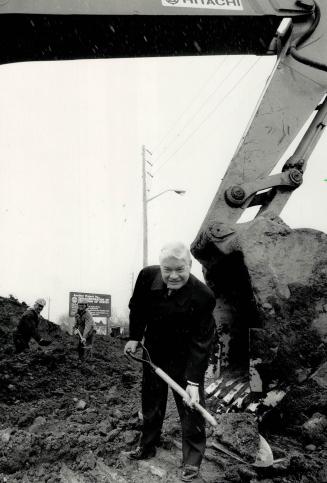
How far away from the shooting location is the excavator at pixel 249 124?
10.9 ft

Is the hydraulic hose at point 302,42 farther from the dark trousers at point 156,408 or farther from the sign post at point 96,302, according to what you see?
the sign post at point 96,302

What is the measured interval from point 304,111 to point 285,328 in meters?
1.98

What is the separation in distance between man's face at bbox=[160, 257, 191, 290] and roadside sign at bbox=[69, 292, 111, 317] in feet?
92.8

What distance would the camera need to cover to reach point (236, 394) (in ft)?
12.6

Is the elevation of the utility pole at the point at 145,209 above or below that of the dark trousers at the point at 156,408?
above

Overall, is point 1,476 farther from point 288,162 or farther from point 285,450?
point 288,162

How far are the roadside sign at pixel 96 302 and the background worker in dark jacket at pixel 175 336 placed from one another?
1102 inches

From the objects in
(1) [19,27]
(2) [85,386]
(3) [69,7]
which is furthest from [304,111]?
(2) [85,386]

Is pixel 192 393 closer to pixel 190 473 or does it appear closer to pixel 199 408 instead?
pixel 199 408

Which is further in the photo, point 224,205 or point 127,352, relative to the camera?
point 224,205

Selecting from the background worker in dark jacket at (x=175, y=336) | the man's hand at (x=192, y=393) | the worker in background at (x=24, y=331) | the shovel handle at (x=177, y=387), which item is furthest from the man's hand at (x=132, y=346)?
the worker in background at (x=24, y=331)

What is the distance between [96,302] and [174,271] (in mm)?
29825

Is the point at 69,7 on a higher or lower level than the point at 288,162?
higher

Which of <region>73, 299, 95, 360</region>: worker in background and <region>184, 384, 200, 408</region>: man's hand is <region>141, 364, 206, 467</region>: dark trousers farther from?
<region>73, 299, 95, 360</region>: worker in background
